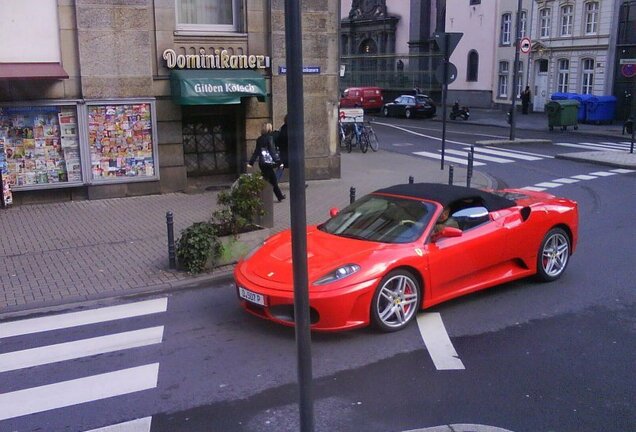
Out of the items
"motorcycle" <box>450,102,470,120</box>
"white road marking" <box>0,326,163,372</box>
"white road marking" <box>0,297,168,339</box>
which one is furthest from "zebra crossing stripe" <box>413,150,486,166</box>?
"motorcycle" <box>450,102,470,120</box>

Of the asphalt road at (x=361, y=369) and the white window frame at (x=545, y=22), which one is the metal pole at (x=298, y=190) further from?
the white window frame at (x=545, y=22)

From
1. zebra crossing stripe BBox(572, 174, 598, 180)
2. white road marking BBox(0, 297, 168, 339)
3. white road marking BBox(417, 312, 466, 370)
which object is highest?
white road marking BBox(417, 312, 466, 370)

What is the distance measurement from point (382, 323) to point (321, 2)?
11.6 metres

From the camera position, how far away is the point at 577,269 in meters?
9.35

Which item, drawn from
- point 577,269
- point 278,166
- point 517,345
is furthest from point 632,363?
point 278,166

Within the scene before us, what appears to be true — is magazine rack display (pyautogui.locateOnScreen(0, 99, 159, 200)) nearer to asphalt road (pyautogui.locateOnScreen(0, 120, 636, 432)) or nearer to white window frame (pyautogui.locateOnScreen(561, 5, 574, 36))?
asphalt road (pyautogui.locateOnScreen(0, 120, 636, 432))

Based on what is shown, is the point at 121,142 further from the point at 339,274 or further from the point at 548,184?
the point at 548,184

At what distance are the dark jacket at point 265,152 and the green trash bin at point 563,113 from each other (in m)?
21.8

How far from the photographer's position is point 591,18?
38.0m

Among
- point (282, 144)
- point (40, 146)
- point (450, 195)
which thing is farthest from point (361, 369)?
point (40, 146)

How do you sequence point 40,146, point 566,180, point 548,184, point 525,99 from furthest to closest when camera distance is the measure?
point 525,99, point 566,180, point 548,184, point 40,146

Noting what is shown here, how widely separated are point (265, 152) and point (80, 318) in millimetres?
7227

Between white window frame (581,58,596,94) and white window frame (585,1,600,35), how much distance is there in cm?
162

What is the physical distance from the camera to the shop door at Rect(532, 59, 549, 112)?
42062mm
